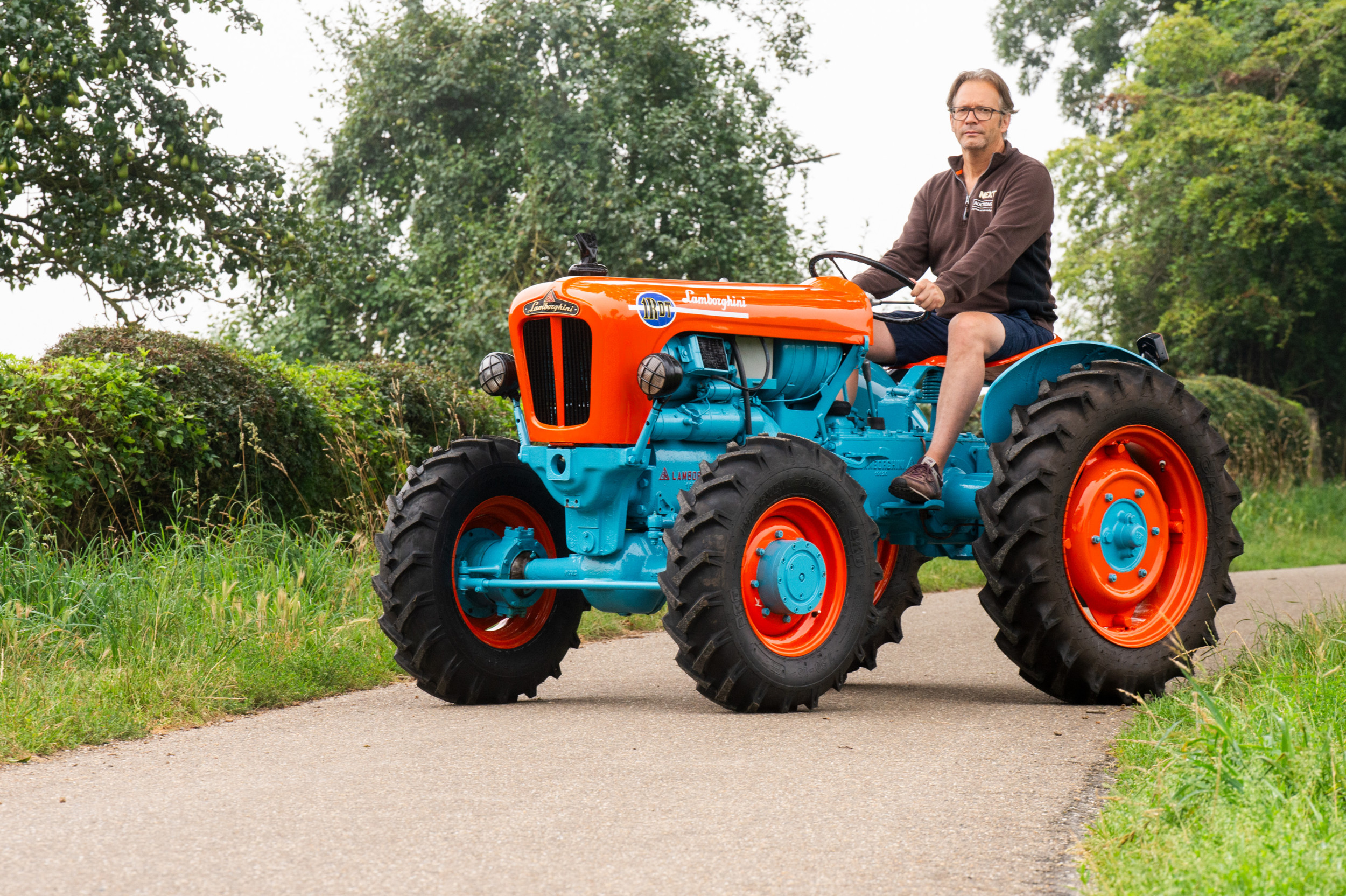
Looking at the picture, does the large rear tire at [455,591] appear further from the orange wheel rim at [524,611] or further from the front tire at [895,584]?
the front tire at [895,584]

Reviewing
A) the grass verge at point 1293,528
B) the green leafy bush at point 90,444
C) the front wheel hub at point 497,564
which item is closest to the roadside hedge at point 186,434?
the green leafy bush at point 90,444

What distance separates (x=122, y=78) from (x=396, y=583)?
370 inches

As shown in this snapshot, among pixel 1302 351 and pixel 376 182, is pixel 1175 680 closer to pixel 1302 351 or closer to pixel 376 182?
pixel 376 182

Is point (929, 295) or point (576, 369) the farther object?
point (929, 295)

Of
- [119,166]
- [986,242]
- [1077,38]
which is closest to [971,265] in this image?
[986,242]

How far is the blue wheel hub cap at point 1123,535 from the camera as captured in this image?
20.6ft

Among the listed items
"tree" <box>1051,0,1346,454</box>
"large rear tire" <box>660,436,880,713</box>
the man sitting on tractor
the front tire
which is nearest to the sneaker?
the man sitting on tractor

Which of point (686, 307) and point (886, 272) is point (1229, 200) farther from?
point (686, 307)

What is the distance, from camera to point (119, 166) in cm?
1341

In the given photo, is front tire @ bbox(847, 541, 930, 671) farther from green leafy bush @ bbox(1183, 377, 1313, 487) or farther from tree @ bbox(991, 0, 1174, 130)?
tree @ bbox(991, 0, 1174, 130)

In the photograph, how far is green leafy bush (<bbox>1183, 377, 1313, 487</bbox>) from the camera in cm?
2105

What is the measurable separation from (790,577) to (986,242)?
1936mm

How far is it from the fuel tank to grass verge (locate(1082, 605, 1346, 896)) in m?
2.26

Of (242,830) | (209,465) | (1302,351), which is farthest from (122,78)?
(1302,351)
